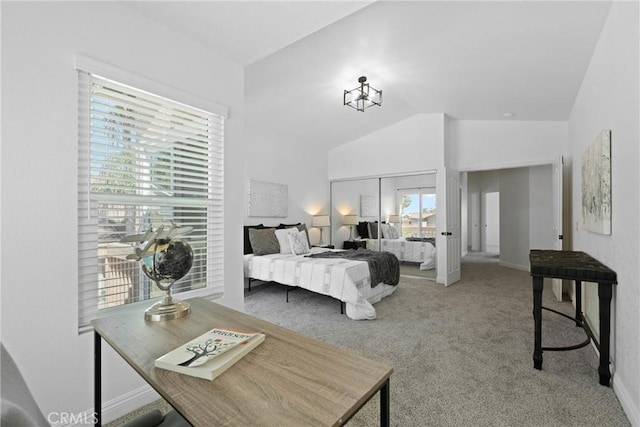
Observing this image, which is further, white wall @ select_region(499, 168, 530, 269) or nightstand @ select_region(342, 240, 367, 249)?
nightstand @ select_region(342, 240, 367, 249)

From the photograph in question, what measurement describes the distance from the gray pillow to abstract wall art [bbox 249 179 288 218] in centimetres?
43

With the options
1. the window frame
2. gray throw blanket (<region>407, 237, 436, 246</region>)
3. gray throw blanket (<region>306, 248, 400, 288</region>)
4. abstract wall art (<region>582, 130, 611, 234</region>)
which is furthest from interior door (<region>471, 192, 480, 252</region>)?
the window frame

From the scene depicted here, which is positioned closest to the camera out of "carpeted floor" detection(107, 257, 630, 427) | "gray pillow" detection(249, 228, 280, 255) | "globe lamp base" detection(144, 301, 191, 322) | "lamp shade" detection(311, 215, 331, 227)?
"globe lamp base" detection(144, 301, 191, 322)

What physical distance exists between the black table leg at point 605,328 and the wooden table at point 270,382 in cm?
204

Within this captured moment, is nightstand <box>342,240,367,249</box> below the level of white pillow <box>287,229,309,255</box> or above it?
below

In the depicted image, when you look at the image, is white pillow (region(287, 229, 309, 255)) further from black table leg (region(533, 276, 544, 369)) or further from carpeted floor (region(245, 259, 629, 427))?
black table leg (region(533, 276, 544, 369))

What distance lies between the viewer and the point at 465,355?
95.8 inches

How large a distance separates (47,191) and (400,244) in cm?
538

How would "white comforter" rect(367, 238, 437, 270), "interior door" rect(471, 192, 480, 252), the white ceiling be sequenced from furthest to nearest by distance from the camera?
1. "interior door" rect(471, 192, 480, 252)
2. "white comforter" rect(367, 238, 437, 270)
3. the white ceiling

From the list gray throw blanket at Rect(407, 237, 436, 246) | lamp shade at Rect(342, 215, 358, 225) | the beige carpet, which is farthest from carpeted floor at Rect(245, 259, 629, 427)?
lamp shade at Rect(342, 215, 358, 225)

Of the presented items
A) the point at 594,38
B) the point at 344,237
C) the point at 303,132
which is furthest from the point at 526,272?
the point at 303,132

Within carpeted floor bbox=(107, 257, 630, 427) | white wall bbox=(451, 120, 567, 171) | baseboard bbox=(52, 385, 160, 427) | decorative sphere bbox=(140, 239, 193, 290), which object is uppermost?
white wall bbox=(451, 120, 567, 171)

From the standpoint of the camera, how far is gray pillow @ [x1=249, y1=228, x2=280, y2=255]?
14.7 ft
